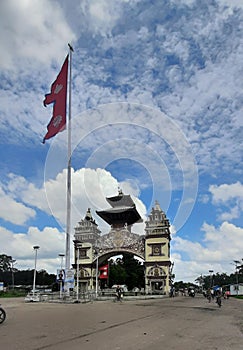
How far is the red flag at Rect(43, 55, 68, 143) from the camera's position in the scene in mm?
25453

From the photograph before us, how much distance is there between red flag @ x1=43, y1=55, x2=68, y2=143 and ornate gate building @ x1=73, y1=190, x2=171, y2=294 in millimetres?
24031

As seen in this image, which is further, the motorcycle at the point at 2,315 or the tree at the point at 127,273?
the tree at the point at 127,273

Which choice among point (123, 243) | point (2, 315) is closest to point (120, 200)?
point (123, 243)

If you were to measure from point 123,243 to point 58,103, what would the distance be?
29.6 m

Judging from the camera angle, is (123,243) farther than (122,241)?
No

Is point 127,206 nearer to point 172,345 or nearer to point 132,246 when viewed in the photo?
point 132,246

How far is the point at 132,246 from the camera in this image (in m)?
51.2

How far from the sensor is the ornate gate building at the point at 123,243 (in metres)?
48.6

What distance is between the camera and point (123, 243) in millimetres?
51531

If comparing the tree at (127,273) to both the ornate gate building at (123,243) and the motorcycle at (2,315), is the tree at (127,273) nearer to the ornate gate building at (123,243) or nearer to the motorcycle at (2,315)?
the ornate gate building at (123,243)

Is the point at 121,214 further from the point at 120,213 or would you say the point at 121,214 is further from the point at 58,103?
the point at 58,103

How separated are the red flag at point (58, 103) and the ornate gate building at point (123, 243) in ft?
78.8

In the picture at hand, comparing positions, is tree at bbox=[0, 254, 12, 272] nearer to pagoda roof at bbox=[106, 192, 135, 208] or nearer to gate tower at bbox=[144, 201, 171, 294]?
pagoda roof at bbox=[106, 192, 135, 208]

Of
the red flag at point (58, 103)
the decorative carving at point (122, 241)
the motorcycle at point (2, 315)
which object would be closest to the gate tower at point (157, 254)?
the decorative carving at point (122, 241)
